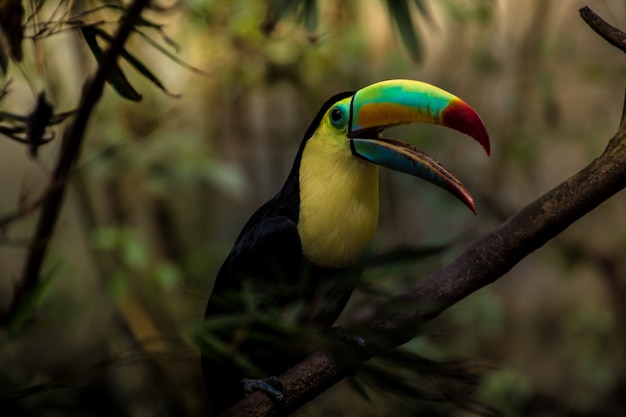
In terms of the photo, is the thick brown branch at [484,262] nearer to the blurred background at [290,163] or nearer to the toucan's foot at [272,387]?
the toucan's foot at [272,387]

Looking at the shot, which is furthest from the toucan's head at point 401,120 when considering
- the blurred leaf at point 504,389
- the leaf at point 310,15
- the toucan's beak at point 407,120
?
the blurred leaf at point 504,389

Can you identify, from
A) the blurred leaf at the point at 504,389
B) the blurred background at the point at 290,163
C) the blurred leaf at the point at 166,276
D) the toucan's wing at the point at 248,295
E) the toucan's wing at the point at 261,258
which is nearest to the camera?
the toucan's wing at the point at 248,295

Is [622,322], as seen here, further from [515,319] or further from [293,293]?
[293,293]

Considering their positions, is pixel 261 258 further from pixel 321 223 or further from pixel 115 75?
pixel 115 75

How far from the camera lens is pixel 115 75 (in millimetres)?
1102

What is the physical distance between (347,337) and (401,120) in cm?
27

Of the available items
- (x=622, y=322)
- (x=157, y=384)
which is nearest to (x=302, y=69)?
(x=157, y=384)

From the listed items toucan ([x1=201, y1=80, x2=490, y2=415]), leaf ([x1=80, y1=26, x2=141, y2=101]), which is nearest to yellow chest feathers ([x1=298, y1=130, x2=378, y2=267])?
toucan ([x1=201, y1=80, x2=490, y2=415])

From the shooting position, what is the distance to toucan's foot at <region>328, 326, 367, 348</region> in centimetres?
96

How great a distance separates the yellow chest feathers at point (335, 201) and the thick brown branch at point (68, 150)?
28cm

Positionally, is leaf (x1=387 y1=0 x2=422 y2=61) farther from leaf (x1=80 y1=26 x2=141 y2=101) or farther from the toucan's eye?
leaf (x1=80 y1=26 x2=141 y2=101)

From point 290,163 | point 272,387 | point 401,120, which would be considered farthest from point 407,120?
→ point 290,163

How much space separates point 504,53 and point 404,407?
221cm

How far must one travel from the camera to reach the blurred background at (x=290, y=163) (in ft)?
8.09
